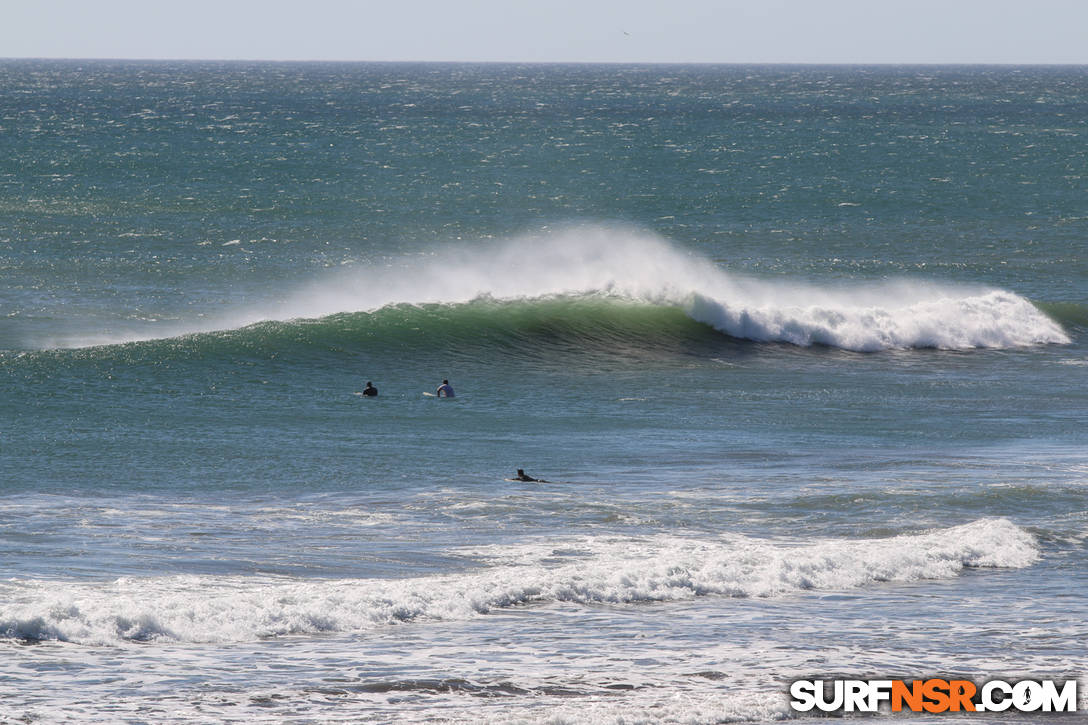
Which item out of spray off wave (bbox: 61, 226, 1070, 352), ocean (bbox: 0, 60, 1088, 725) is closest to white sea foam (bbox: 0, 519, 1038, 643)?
ocean (bbox: 0, 60, 1088, 725)

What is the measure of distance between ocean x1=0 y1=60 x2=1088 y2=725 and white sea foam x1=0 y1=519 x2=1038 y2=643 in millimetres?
52

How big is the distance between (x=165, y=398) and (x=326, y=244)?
2567 centimetres

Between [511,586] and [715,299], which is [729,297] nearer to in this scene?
[715,299]

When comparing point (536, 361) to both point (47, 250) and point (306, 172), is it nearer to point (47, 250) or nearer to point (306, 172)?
point (47, 250)

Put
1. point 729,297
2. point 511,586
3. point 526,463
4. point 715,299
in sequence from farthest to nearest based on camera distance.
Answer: point 729,297 < point 715,299 < point 526,463 < point 511,586

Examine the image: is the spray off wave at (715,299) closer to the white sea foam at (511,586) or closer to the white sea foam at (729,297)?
the white sea foam at (729,297)

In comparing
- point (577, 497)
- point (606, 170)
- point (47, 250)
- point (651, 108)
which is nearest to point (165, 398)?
point (577, 497)

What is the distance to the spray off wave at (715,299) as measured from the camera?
33875 millimetres

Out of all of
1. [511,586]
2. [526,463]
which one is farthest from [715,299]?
[511,586]

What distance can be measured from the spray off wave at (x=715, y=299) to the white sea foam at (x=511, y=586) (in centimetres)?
1641

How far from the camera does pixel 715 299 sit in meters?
34.7

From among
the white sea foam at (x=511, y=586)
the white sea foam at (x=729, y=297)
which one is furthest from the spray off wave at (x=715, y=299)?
the white sea foam at (x=511, y=586)

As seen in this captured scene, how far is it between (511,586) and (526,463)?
6453 millimetres

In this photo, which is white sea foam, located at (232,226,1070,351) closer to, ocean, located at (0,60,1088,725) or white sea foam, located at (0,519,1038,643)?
ocean, located at (0,60,1088,725)
